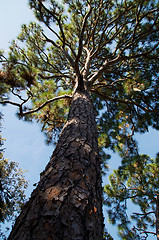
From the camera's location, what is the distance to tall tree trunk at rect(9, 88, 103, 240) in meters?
0.73

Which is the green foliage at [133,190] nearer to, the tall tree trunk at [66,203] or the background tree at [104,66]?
the background tree at [104,66]

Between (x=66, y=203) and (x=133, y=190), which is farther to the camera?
(x=133, y=190)

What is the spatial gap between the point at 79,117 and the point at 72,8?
5865 millimetres

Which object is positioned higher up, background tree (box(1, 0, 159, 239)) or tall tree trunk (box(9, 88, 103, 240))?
background tree (box(1, 0, 159, 239))

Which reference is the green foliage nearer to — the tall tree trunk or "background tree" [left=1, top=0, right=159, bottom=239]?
"background tree" [left=1, top=0, right=159, bottom=239]

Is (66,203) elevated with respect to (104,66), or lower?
lower

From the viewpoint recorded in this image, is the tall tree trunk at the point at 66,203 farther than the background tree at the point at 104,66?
No

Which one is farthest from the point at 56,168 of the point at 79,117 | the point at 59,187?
the point at 79,117

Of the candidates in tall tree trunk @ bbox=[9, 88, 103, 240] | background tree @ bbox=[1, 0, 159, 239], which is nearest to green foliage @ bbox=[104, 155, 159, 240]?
background tree @ bbox=[1, 0, 159, 239]

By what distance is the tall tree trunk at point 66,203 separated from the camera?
0.73 meters

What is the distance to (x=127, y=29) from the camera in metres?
5.53

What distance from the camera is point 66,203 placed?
855mm

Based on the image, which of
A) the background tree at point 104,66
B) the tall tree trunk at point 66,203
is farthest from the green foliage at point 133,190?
the tall tree trunk at point 66,203

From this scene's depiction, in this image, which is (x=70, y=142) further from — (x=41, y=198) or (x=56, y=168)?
(x=41, y=198)
